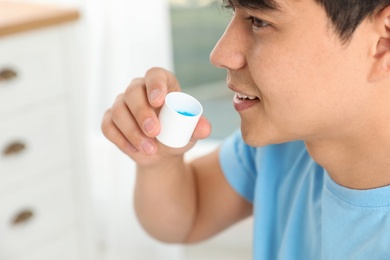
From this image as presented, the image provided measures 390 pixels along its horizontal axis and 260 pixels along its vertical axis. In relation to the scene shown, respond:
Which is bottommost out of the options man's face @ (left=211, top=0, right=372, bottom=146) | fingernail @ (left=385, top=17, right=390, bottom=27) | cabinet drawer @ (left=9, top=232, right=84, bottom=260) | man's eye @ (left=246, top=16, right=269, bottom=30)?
cabinet drawer @ (left=9, top=232, right=84, bottom=260)

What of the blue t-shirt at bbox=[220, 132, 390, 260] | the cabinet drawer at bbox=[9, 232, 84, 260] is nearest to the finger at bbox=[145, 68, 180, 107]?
the blue t-shirt at bbox=[220, 132, 390, 260]

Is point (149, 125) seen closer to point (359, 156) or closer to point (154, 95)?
point (154, 95)

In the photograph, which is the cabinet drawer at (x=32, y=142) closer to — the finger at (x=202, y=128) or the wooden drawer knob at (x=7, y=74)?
the wooden drawer knob at (x=7, y=74)

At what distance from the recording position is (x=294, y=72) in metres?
0.96

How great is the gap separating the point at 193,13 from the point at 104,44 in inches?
15.2

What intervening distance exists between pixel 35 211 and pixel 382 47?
1.29 metres

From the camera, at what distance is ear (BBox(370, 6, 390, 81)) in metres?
0.90

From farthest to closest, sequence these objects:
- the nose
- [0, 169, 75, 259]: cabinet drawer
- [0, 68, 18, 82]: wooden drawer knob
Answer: [0, 169, 75, 259]: cabinet drawer
[0, 68, 18, 82]: wooden drawer knob
the nose

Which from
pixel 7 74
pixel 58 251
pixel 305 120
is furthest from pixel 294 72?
pixel 58 251

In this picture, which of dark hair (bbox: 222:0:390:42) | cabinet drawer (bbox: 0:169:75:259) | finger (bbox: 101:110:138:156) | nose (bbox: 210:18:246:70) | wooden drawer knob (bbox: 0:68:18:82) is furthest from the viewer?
cabinet drawer (bbox: 0:169:75:259)

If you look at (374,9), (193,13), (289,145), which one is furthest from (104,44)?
(374,9)

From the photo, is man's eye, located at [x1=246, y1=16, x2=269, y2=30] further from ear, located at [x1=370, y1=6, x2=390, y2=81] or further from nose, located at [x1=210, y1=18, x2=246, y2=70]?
ear, located at [x1=370, y1=6, x2=390, y2=81]

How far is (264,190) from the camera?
1212 mm

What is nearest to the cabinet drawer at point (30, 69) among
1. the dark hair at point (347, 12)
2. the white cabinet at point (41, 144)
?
the white cabinet at point (41, 144)
